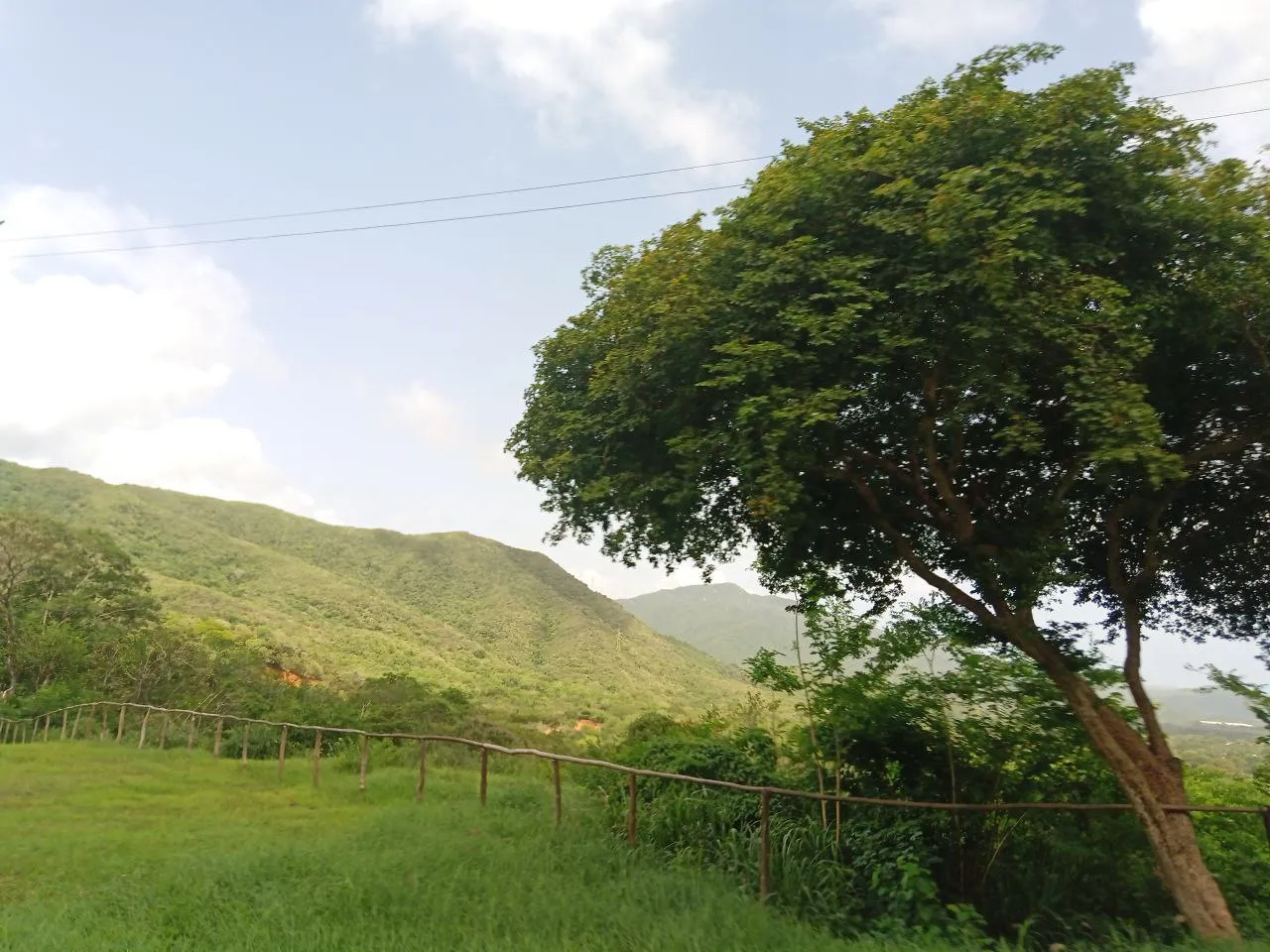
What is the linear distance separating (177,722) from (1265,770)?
31.9 metres

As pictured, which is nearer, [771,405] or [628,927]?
[628,927]

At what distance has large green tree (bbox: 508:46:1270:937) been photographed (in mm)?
8133

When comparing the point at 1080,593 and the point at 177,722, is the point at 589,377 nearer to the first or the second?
the point at 1080,593

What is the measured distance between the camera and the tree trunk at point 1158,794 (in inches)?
333

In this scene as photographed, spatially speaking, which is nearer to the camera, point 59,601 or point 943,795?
point 943,795

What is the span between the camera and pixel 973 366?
8547mm

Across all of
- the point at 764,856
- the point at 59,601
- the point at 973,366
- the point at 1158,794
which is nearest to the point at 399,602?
the point at 59,601

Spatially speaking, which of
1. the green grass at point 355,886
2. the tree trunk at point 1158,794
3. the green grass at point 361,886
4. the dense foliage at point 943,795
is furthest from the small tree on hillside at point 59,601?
the tree trunk at point 1158,794

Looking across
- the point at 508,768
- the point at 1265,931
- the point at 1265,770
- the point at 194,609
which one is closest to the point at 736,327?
the point at 1265,931

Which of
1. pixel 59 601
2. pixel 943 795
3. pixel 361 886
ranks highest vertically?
pixel 59 601

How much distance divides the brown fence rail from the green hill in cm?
2375

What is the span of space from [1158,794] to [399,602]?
98821 mm

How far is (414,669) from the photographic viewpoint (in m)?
66.2

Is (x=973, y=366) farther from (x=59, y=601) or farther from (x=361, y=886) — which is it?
(x=59, y=601)
